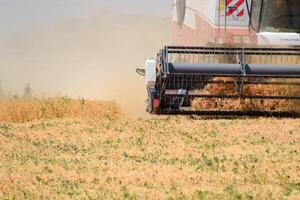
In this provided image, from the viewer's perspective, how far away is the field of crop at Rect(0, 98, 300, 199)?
552 centimetres

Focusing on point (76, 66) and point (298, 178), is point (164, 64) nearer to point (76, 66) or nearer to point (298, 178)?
point (298, 178)

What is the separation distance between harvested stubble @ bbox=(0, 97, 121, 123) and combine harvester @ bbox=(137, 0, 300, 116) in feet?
3.94

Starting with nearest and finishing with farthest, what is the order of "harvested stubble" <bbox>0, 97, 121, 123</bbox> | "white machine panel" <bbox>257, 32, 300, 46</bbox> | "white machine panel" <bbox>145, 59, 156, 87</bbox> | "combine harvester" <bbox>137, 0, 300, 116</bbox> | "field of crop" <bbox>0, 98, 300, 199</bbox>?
Result: 1. "field of crop" <bbox>0, 98, 300, 199</bbox>
2. "combine harvester" <bbox>137, 0, 300, 116</bbox>
3. "white machine panel" <bbox>145, 59, 156, 87</bbox>
4. "harvested stubble" <bbox>0, 97, 121, 123</bbox>
5. "white machine panel" <bbox>257, 32, 300, 46</bbox>

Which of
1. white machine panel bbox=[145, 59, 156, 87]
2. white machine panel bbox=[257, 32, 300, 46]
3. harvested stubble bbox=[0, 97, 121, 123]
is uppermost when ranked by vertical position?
white machine panel bbox=[257, 32, 300, 46]

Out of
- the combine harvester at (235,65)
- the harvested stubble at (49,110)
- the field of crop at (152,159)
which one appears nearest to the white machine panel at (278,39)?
the combine harvester at (235,65)

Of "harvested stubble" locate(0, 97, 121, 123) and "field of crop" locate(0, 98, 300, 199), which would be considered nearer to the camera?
"field of crop" locate(0, 98, 300, 199)

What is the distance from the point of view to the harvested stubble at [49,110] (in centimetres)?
1181

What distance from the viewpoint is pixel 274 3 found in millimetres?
12766

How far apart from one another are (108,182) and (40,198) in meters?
0.69

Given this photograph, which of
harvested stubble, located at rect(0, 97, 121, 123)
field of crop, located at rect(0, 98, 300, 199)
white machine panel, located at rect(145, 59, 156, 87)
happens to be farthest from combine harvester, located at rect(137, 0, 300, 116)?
harvested stubble, located at rect(0, 97, 121, 123)

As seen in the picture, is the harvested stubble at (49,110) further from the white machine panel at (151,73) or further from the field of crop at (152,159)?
the field of crop at (152,159)

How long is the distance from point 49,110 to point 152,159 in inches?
208

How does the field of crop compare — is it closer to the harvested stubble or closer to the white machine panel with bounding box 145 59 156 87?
the white machine panel with bounding box 145 59 156 87

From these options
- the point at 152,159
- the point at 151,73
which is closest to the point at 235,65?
the point at 151,73
